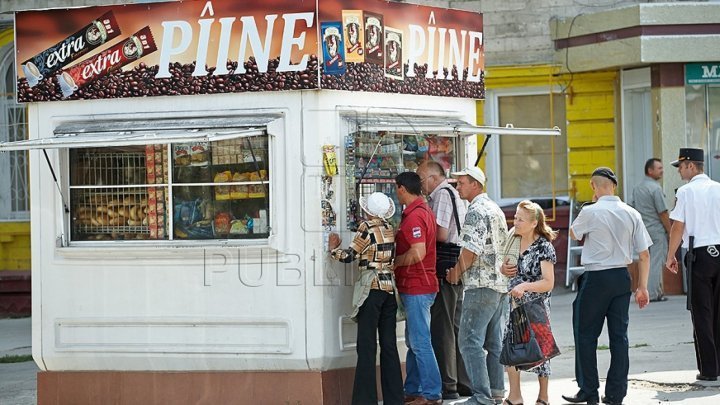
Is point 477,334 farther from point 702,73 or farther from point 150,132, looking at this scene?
point 702,73

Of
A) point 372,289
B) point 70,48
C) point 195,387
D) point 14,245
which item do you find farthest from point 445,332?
point 14,245

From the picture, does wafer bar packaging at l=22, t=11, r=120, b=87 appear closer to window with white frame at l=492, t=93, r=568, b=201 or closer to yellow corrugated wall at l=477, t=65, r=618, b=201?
yellow corrugated wall at l=477, t=65, r=618, b=201

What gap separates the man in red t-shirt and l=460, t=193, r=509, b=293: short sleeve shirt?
1.01 feet

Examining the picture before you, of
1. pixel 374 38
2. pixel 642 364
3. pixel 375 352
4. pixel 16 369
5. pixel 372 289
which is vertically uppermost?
pixel 374 38

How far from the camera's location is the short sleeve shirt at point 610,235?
390 inches

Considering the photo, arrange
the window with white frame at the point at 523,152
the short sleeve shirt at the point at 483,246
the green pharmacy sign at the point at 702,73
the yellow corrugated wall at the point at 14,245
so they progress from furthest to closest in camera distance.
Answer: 1. the yellow corrugated wall at the point at 14,245
2. the window with white frame at the point at 523,152
3. the green pharmacy sign at the point at 702,73
4. the short sleeve shirt at the point at 483,246

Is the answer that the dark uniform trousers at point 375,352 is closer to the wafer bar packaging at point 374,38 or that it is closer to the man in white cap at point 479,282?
the man in white cap at point 479,282

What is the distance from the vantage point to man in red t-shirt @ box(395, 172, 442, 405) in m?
10.1

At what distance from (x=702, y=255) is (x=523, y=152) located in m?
7.77

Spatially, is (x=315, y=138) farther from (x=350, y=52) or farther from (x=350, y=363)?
(x=350, y=363)

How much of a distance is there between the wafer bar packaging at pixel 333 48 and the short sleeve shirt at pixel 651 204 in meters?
7.19

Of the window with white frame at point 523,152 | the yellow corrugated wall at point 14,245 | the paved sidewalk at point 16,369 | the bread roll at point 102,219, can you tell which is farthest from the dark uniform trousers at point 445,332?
the yellow corrugated wall at point 14,245

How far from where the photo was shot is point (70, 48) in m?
10.6

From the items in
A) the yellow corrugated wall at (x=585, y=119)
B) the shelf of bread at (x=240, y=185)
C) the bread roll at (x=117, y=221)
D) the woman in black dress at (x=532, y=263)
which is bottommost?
the woman in black dress at (x=532, y=263)
